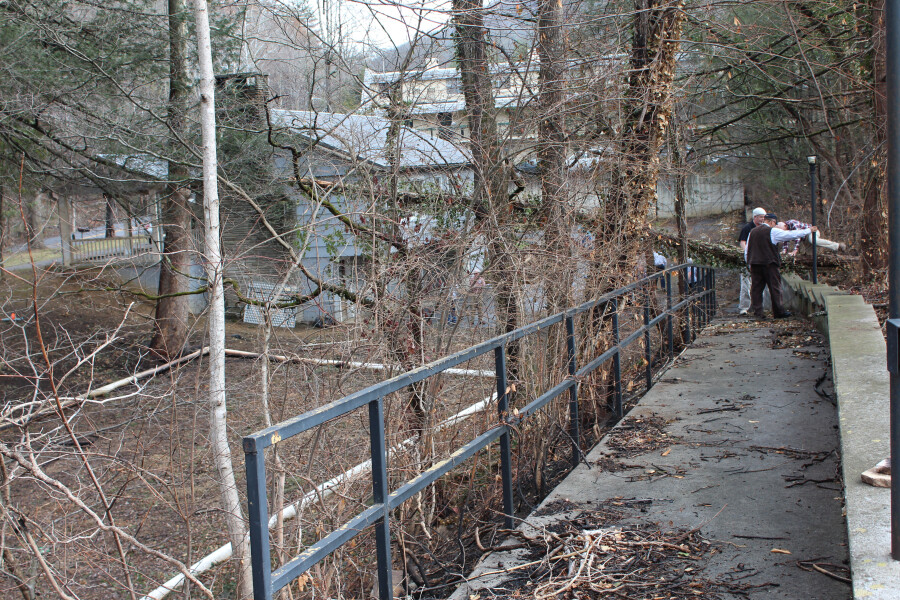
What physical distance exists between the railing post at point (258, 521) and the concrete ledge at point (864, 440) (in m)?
2.13

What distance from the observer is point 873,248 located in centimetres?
1280

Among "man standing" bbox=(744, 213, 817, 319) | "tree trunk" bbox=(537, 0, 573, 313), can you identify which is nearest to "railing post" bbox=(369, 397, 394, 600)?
"tree trunk" bbox=(537, 0, 573, 313)

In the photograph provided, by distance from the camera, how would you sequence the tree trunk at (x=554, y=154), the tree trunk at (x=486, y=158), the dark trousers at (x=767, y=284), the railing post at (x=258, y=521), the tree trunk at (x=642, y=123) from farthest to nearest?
the dark trousers at (x=767, y=284)
the tree trunk at (x=642, y=123)
the tree trunk at (x=554, y=154)
the tree trunk at (x=486, y=158)
the railing post at (x=258, y=521)

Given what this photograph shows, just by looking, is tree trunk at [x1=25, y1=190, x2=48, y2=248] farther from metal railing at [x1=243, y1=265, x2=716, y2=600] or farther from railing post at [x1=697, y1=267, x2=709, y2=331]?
railing post at [x1=697, y1=267, x2=709, y2=331]

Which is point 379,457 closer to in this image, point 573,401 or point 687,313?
point 573,401

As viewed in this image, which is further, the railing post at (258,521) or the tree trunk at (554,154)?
the tree trunk at (554,154)

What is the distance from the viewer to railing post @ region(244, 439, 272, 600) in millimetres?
2588

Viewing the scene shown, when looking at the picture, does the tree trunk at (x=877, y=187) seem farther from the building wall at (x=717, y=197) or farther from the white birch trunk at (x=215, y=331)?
the building wall at (x=717, y=197)

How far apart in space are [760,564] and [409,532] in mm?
2058

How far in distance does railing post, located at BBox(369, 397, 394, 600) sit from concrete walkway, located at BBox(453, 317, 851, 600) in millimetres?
589

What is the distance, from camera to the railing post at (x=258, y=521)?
8.49 feet

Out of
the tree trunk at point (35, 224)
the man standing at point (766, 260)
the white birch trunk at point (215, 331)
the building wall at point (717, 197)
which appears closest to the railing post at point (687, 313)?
the man standing at point (766, 260)

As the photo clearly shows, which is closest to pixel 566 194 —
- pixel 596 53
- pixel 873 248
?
pixel 596 53

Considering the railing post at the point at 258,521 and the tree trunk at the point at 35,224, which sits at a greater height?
the tree trunk at the point at 35,224
